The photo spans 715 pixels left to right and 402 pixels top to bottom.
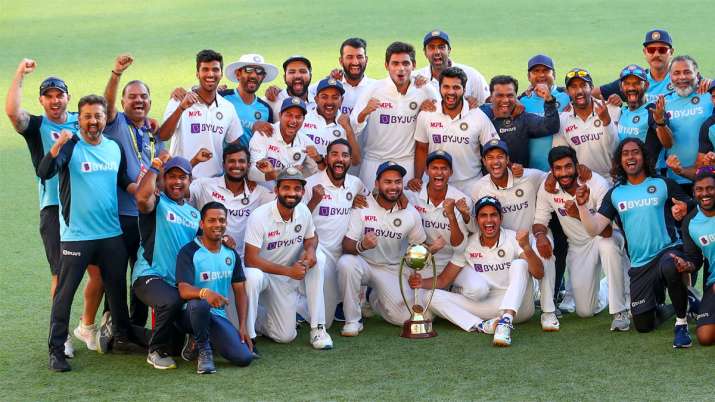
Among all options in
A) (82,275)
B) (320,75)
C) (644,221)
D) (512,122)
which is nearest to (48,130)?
(82,275)

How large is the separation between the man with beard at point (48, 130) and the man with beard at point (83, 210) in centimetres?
26

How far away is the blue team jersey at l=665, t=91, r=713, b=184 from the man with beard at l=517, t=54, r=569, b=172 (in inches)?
37.5

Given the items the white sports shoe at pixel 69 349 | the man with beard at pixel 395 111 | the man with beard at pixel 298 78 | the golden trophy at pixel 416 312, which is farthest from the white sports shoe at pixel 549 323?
the white sports shoe at pixel 69 349

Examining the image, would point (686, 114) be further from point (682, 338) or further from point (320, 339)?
point (320, 339)

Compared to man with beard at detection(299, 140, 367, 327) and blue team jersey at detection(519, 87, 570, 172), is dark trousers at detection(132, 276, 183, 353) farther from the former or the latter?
blue team jersey at detection(519, 87, 570, 172)

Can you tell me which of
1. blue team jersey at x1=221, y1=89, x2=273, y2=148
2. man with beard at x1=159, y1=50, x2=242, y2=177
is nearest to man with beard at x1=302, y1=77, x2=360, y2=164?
blue team jersey at x1=221, y1=89, x2=273, y2=148

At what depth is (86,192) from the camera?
8.32m

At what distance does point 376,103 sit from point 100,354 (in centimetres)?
310

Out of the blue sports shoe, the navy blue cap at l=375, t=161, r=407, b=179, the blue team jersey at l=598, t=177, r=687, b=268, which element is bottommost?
the blue sports shoe

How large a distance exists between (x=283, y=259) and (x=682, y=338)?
3.06 metres

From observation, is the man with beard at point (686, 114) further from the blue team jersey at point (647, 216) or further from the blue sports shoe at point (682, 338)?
the blue sports shoe at point (682, 338)

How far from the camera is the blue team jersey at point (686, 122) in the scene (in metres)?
9.65

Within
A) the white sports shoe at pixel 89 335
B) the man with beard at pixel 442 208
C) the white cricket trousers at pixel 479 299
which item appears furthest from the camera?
the man with beard at pixel 442 208

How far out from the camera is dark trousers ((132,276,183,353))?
834 cm
